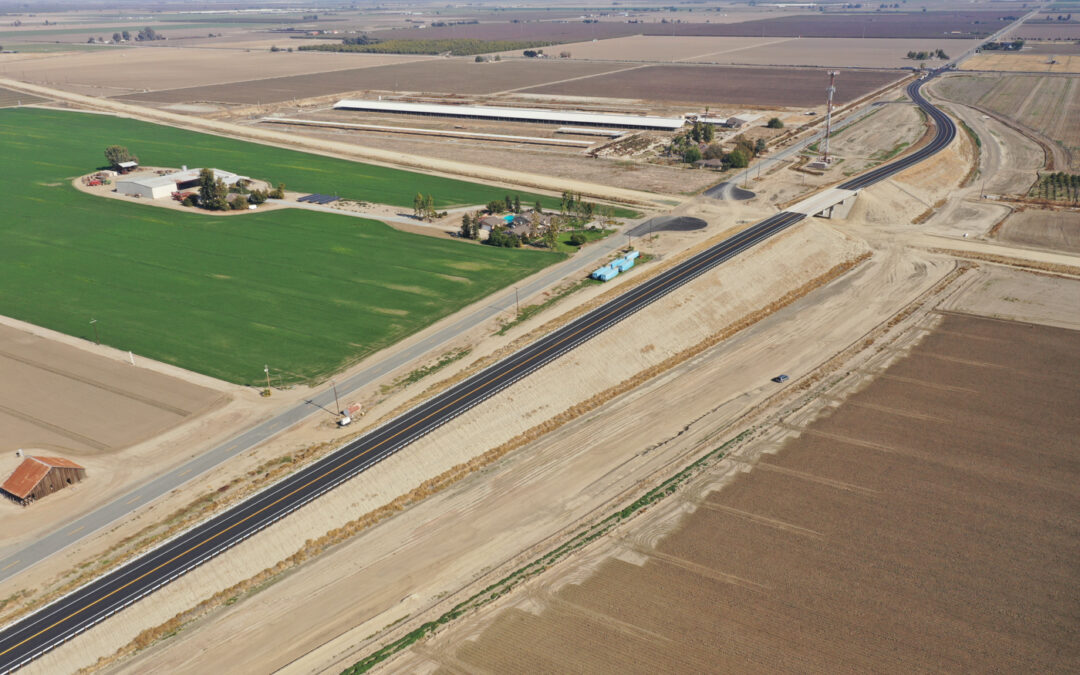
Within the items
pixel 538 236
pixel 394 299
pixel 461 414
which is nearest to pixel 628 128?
pixel 538 236

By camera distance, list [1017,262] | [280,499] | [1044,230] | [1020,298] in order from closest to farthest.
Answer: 1. [280,499]
2. [1020,298]
3. [1017,262]
4. [1044,230]

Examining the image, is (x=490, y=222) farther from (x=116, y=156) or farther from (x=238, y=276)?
(x=116, y=156)

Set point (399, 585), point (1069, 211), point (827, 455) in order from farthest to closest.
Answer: point (1069, 211), point (827, 455), point (399, 585)

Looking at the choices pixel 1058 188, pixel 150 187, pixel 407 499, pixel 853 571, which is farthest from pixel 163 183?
pixel 1058 188

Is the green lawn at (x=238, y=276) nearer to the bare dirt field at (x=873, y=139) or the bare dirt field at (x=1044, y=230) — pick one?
the bare dirt field at (x=1044, y=230)

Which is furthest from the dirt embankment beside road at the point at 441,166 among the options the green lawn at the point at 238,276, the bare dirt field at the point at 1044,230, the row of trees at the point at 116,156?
the bare dirt field at the point at 1044,230

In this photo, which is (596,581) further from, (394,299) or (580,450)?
(394,299)

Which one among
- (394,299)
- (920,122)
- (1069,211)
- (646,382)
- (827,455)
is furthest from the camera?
(920,122)
